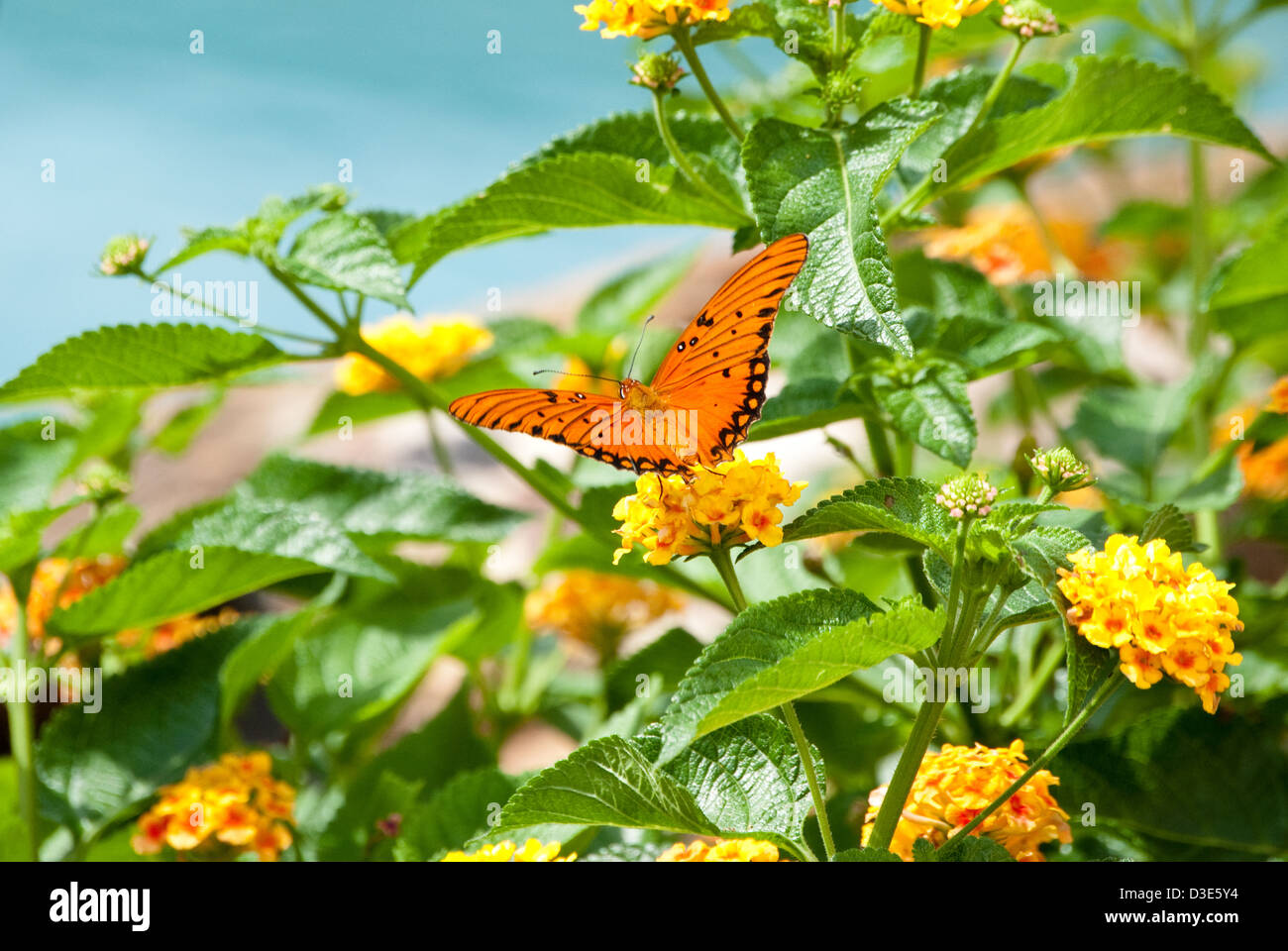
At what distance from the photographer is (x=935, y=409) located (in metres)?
0.95

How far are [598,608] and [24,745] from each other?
0.83m

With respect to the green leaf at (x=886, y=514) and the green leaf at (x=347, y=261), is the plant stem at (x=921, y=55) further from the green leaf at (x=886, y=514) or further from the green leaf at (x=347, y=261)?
the green leaf at (x=347, y=261)

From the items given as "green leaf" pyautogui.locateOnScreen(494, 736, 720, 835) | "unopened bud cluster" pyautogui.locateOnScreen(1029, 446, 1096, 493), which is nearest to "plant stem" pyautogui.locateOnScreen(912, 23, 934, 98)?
"unopened bud cluster" pyautogui.locateOnScreen(1029, 446, 1096, 493)

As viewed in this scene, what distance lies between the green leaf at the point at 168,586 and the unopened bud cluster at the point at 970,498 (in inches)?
27.4

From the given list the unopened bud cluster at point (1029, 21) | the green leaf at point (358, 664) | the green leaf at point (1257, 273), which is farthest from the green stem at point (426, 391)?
the green leaf at point (1257, 273)

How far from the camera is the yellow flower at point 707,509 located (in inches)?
30.9

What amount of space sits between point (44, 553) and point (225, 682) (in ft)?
0.92

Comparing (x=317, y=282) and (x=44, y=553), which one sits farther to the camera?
(x=44, y=553)

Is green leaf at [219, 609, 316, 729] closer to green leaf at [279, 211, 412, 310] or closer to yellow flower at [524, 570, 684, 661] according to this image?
green leaf at [279, 211, 412, 310]

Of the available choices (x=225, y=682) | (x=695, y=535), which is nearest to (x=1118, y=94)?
(x=695, y=535)

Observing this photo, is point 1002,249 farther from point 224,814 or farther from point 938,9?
point 224,814

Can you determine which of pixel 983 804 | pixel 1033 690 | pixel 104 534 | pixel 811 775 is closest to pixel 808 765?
pixel 811 775

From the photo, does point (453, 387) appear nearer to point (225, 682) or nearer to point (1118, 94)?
point (225, 682)

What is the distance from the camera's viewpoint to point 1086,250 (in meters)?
2.39
